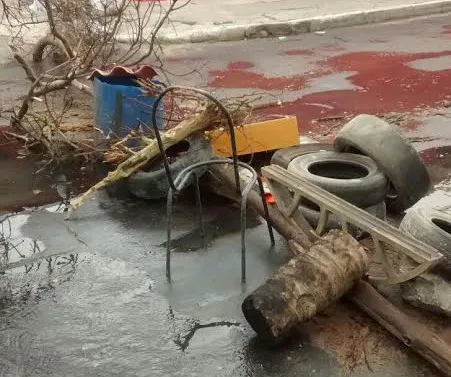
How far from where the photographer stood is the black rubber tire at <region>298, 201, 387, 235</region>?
4767 millimetres

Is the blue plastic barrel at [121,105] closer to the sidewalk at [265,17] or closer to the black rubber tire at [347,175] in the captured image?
the black rubber tire at [347,175]

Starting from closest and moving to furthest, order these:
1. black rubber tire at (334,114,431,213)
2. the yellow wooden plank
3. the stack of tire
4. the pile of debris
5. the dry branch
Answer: the pile of debris, the stack of tire, black rubber tire at (334,114,431,213), the dry branch, the yellow wooden plank

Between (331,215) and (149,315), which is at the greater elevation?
(331,215)

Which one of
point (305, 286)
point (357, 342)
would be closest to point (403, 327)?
point (357, 342)

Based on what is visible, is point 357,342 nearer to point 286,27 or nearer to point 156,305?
point 156,305

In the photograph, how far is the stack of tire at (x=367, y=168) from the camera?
4895 mm

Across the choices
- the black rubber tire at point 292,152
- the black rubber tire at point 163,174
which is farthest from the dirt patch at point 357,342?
the black rubber tire at point 163,174

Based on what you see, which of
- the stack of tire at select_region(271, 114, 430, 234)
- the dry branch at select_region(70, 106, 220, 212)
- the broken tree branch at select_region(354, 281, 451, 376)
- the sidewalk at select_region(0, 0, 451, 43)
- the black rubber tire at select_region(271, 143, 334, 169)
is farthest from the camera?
the sidewalk at select_region(0, 0, 451, 43)

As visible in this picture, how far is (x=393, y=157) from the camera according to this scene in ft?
17.0

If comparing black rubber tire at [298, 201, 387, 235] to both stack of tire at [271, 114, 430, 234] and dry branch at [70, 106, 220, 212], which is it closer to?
stack of tire at [271, 114, 430, 234]

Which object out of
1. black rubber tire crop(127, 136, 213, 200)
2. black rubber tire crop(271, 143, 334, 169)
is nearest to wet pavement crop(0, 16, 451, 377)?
black rubber tire crop(127, 136, 213, 200)

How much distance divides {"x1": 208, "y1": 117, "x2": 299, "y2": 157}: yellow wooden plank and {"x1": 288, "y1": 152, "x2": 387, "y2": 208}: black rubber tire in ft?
2.42

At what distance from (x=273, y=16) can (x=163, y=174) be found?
28.4 feet

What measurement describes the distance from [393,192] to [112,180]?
2.28 metres
